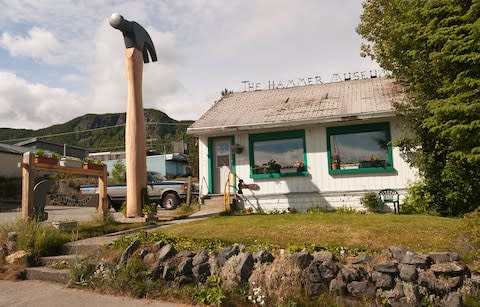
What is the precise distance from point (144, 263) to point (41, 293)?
1.56 meters

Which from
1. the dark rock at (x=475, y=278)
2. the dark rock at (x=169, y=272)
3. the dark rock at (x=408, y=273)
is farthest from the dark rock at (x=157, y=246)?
the dark rock at (x=475, y=278)

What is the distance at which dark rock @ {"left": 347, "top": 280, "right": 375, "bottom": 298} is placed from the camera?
518 cm

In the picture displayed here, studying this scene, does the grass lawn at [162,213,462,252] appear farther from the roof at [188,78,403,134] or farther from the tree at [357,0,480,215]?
the roof at [188,78,403,134]

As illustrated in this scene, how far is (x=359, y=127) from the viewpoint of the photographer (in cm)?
1339

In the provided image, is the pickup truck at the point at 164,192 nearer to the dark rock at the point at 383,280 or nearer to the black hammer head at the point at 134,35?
the black hammer head at the point at 134,35

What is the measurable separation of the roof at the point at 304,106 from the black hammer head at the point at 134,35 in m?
3.22

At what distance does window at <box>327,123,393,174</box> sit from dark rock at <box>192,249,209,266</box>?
26.8 feet

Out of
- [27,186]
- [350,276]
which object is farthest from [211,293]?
[27,186]

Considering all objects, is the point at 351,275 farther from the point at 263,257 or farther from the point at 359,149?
the point at 359,149

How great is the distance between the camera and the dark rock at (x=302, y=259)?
5520 mm

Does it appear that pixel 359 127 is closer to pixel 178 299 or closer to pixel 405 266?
pixel 405 266

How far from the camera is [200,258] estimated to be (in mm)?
6047

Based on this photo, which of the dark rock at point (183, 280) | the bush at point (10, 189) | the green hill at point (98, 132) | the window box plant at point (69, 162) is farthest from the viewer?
the green hill at point (98, 132)

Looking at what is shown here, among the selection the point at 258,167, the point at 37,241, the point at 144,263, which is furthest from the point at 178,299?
the point at 258,167
